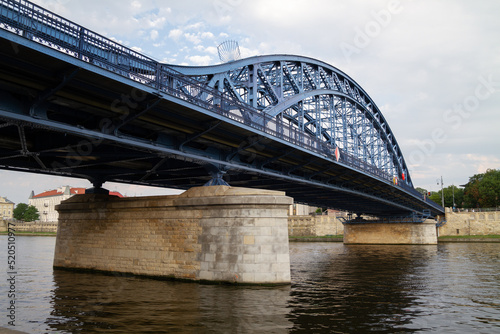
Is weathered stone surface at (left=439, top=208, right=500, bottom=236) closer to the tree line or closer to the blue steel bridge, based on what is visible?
the tree line

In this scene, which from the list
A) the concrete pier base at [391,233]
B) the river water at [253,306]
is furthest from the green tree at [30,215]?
the river water at [253,306]

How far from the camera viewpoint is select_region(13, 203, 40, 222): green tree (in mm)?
166625

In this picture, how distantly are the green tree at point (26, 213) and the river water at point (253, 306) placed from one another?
16145 cm

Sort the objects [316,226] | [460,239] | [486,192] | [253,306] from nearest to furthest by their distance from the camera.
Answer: [253,306]
[460,239]
[486,192]
[316,226]

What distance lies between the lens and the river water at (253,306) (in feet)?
40.9

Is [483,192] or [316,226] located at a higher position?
[483,192]

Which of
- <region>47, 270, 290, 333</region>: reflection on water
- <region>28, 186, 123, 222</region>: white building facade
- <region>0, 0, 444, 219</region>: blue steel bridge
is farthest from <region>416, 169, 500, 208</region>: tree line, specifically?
<region>28, 186, 123, 222</region>: white building facade

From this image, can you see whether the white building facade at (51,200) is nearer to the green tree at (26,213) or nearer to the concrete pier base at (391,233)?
the green tree at (26,213)

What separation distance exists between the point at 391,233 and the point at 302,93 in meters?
45.5

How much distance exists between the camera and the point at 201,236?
20266mm

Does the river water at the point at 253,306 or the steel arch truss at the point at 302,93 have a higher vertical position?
the steel arch truss at the point at 302,93

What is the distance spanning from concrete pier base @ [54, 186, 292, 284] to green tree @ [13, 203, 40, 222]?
163 meters

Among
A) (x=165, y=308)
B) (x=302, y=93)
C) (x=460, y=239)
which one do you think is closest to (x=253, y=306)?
(x=165, y=308)

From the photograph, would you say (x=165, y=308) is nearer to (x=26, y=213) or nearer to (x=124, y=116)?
(x=124, y=116)
